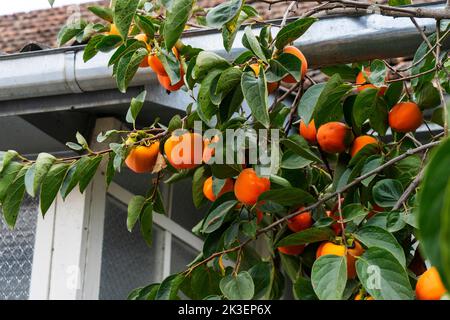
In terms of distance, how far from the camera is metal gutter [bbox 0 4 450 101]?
175 cm

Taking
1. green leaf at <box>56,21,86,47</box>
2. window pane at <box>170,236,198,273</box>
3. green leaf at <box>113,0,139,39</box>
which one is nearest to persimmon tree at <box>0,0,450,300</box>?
green leaf at <box>113,0,139,39</box>

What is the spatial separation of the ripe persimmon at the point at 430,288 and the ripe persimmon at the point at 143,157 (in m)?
0.65

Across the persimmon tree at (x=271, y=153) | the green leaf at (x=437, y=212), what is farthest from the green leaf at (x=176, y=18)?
the green leaf at (x=437, y=212)

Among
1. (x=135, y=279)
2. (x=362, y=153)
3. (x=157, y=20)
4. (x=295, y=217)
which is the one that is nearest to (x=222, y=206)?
(x=295, y=217)

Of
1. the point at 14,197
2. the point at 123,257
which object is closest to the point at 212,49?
the point at 14,197

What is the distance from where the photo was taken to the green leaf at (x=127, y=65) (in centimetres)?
144

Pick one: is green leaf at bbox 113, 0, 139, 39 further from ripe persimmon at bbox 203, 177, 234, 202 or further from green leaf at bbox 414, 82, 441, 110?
green leaf at bbox 414, 82, 441, 110

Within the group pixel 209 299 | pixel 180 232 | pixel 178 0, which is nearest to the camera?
pixel 178 0

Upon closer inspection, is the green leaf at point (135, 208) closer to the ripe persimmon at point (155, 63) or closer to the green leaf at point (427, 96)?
the ripe persimmon at point (155, 63)

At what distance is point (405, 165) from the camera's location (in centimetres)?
158

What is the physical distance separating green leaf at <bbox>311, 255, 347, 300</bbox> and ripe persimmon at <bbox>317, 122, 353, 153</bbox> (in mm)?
411

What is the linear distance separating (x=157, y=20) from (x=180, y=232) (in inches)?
47.2

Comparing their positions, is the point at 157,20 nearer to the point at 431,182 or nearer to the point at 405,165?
the point at 405,165

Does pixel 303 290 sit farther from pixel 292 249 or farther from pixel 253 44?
pixel 253 44
